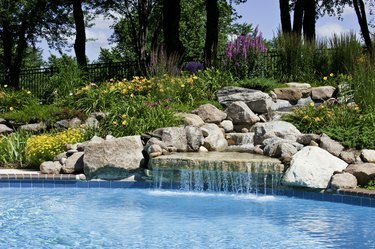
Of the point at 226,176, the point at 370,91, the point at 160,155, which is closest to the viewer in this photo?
the point at 226,176

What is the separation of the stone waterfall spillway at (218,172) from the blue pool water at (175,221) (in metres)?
0.19

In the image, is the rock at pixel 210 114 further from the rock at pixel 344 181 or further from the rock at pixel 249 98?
the rock at pixel 344 181

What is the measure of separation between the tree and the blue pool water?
17.0m

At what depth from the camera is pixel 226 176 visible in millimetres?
8727

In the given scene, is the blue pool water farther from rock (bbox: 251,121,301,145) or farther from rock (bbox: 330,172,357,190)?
rock (bbox: 251,121,301,145)

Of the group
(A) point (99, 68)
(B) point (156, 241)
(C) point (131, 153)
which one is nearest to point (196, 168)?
(C) point (131, 153)

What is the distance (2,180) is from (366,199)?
5.64m

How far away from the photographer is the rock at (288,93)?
12500 millimetres

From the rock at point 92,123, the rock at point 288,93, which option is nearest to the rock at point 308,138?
the rock at point 288,93

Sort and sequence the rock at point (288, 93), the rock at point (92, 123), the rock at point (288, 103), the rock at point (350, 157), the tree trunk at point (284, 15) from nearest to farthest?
the rock at point (350, 157)
the rock at point (92, 123)
the rock at point (288, 103)
the rock at point (288, 93)
the tree trunk at point (284, 15)

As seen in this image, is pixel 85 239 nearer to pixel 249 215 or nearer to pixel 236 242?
pixel 236 242

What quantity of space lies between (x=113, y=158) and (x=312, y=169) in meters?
3.15

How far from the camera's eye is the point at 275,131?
9.98m

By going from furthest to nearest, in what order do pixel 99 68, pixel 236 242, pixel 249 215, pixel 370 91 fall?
pixel 99 68 → pixel 370 91 → pixel 249 215 → pixel 236 242
